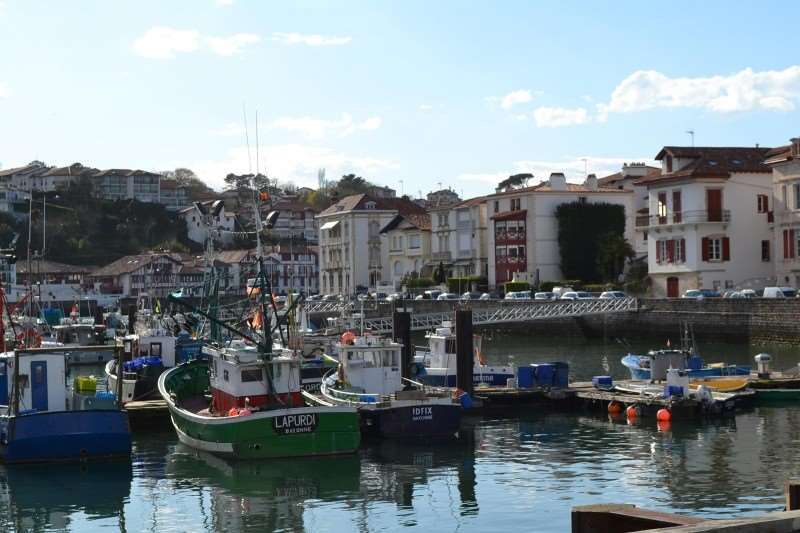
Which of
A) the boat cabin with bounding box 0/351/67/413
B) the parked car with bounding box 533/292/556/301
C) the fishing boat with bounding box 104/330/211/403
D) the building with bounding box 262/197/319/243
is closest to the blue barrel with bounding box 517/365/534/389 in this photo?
the fishing boat with bounding box 104/330/211/403

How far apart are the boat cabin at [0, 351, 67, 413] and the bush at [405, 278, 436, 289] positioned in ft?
269

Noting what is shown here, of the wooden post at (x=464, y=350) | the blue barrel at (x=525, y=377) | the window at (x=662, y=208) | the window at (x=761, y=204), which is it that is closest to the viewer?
the wooden post at (x=464, y=350)

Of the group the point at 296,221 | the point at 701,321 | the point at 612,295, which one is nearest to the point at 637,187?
the point at 612,295

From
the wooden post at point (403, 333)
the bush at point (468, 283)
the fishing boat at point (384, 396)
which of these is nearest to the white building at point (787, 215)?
the bush at point (468, 283)

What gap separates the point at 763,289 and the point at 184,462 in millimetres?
50921

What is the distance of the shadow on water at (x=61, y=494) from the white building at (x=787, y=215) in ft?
171

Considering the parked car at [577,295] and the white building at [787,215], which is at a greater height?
the white building at [787,215]

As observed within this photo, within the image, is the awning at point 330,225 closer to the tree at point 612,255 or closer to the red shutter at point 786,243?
the tree at point 612,255

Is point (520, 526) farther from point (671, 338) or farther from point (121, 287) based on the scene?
point (121, 287)

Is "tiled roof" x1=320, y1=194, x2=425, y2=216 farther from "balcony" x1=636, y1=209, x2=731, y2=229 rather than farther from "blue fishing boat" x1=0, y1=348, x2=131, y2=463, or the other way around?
"blue fishing boat" x1=0, y1=348, x2=131, y2=463

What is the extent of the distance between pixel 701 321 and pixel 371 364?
3763cm

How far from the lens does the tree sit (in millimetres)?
94250

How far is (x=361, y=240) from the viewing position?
126438 millimetres

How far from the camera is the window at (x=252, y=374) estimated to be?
31531 millimetres
